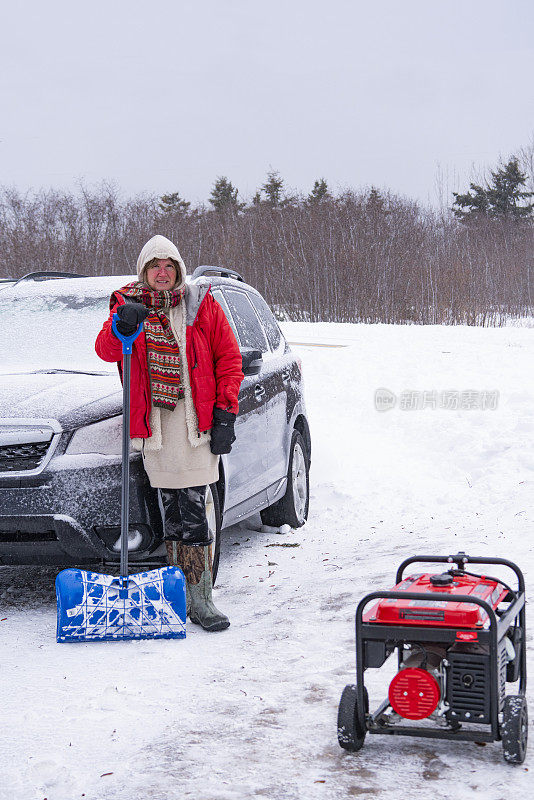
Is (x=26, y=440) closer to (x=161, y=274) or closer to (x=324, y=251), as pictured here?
(x=161, y=274)

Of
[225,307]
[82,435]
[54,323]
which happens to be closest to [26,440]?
[82,435]

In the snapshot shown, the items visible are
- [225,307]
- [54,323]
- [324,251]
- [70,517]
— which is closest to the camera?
[70,517]

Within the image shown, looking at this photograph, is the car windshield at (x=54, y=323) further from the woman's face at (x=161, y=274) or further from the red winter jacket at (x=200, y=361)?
the woman's face at (x=161, y=274)

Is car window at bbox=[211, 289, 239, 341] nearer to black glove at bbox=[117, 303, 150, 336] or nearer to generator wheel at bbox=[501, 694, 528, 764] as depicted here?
black glove at bbox=[117, 303, 150, 336]

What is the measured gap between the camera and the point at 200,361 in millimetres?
4922

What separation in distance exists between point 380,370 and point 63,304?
8.20 metres

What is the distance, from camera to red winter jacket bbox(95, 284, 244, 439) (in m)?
4.88

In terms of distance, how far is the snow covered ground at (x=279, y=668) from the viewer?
3.10 metres

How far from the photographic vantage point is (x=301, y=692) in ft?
13.0

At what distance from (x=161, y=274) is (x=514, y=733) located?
2957 mm

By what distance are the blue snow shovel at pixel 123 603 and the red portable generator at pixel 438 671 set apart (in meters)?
1.61

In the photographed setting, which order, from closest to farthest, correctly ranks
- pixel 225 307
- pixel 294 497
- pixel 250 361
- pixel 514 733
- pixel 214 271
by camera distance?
pixel 514 733, pixel 250 361, pixel 225 307, pixel 214 271, pixel 294 497

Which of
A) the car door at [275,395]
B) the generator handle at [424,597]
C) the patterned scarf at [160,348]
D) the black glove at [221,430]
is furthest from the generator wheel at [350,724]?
the car door at [275,395]

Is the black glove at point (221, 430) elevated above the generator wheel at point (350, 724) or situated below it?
above
